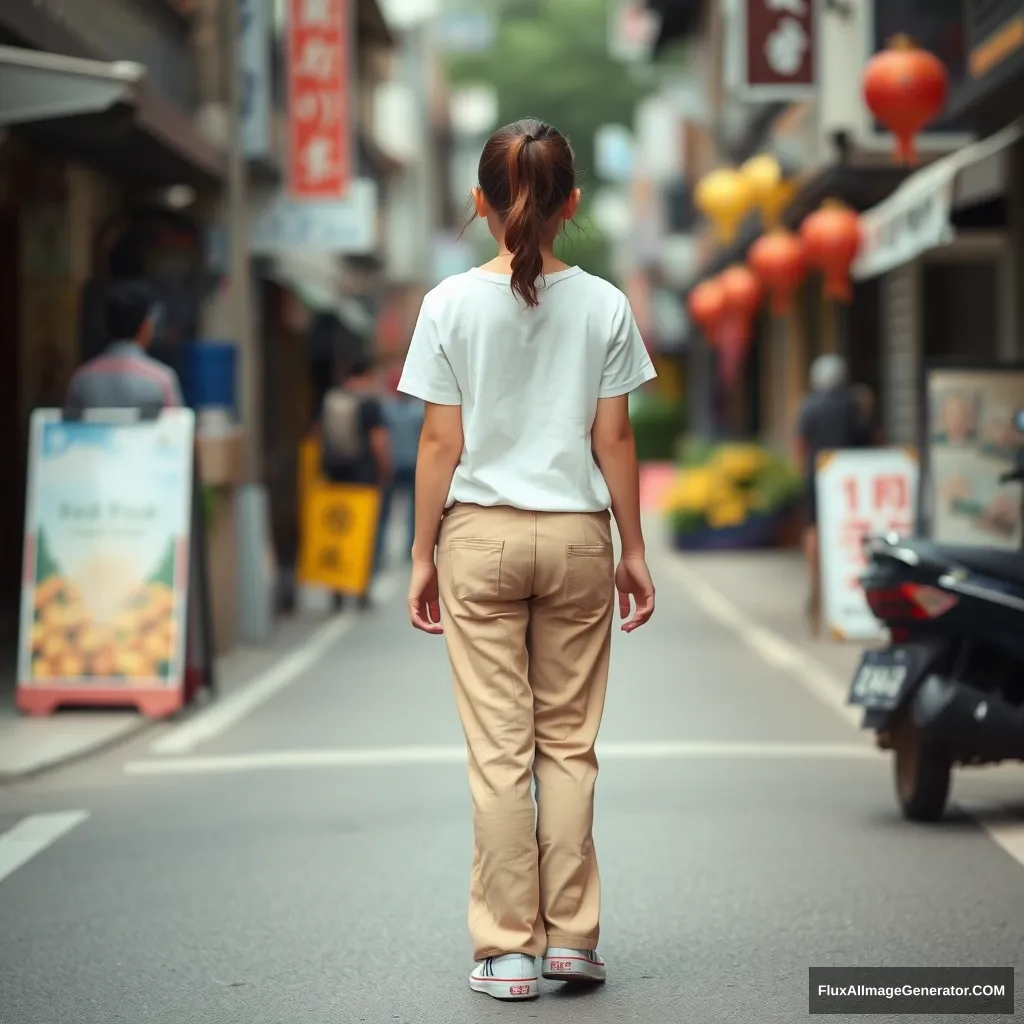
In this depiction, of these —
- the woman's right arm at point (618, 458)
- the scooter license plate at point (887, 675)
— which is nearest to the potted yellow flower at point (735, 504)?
the scooter license plate at point (887, 675)

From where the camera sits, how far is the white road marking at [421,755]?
8969 millimetres

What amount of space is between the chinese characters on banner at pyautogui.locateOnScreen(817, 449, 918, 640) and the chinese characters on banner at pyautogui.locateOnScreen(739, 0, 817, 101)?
702cm

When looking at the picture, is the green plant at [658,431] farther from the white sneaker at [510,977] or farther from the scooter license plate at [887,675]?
the white sneaker at [510,977]

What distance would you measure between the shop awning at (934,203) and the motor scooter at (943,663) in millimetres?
6381

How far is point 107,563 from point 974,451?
4.37 meters

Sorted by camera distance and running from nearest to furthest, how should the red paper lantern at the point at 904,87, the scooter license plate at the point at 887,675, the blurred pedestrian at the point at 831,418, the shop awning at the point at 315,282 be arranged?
the scooter license plate at the point at 887,675
the red paper lantern at the point at 904,87
the blurred pedestrian at the point at 831,418
the shop awning at the point at 315,282

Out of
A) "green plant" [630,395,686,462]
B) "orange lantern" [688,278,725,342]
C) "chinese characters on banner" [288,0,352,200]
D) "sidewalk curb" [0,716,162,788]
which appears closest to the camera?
"sidewalk curb" [0,716,162,788]

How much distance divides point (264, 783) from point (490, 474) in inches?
149

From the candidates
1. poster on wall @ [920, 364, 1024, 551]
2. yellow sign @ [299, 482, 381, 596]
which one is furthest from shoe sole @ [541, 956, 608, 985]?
yellow sign @ [299, 482, 381, 596]

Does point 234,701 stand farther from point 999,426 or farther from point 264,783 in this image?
point 999,426

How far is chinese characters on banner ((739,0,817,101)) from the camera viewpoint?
67.0 feet

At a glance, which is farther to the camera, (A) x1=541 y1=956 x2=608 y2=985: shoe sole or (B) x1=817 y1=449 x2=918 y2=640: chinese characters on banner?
(B) x1=817 y1=449 x2=918 y2=640: chinese characters on banner

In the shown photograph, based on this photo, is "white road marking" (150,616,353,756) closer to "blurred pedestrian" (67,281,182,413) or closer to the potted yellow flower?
"blurred pedestrian" (67,281,182,413)

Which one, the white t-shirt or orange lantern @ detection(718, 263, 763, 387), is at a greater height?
orange lantern @ detection(718, 263, 763, 387)
